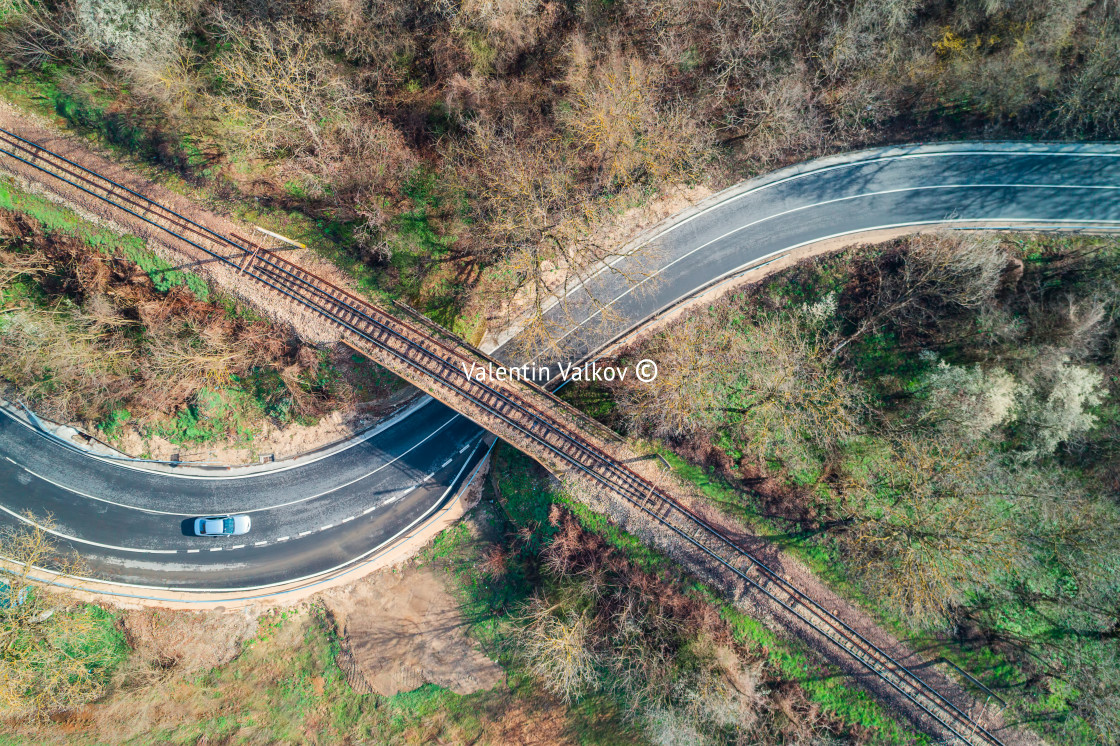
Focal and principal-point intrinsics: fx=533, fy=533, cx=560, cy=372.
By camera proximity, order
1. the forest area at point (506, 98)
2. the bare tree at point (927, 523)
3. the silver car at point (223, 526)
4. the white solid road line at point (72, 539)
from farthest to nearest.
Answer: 1. the silver car at point (223, 526)
2. the white solid road line at point (72, 539)
3. the forest area at point (506, 98)
4. the bare tree at point (927, 523)

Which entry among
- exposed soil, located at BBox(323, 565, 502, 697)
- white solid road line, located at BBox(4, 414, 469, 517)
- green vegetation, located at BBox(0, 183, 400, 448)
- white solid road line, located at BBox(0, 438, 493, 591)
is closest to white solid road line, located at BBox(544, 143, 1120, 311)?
white solid road line, located at BBox(4, 414, 469, 517)

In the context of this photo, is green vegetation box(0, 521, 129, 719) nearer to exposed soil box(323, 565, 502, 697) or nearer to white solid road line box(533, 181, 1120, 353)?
exposed soil box(323, 565, 502, 697)

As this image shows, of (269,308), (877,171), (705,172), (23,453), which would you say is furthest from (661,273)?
(23,453)

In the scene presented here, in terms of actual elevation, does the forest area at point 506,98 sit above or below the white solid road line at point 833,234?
above

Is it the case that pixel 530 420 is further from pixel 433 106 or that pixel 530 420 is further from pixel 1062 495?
pixel 1062 495

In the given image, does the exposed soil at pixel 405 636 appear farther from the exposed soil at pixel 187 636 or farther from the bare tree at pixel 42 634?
the bare tree at pixel 42 634

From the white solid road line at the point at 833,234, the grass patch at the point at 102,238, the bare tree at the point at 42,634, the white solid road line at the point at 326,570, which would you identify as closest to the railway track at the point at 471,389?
the grass patch at the point at 102,238
